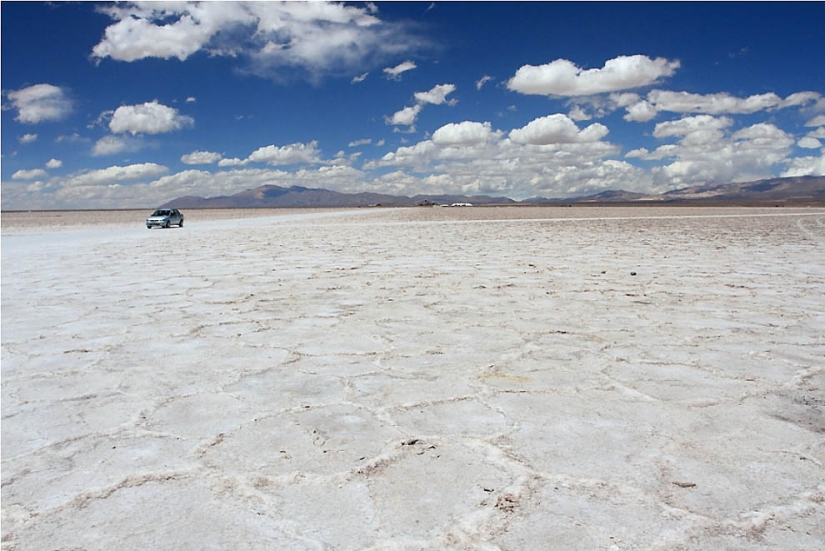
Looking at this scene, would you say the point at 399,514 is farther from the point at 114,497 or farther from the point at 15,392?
the point at 15,392

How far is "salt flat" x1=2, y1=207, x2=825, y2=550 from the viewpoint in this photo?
182 cm

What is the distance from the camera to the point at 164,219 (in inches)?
1068

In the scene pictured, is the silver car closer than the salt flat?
No

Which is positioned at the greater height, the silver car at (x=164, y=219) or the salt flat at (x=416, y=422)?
the silver car at (x=164, y=219)

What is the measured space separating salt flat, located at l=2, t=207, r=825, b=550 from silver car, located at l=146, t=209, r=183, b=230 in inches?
874

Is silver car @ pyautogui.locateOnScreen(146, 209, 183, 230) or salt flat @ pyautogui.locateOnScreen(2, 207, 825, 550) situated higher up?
silver car @ pyautogui.locateOnScreen(146, 209, 183, 230)

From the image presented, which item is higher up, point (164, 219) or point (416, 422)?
point (164, 219)

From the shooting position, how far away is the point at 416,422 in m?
2.61

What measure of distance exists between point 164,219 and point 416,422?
27.0 metres

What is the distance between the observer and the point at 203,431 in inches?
99.5

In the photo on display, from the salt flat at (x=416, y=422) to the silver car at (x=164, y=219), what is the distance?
72.8 feet

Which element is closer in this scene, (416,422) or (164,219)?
(416,422)

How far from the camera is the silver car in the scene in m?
26.6

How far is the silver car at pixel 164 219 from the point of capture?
26.6 metres
